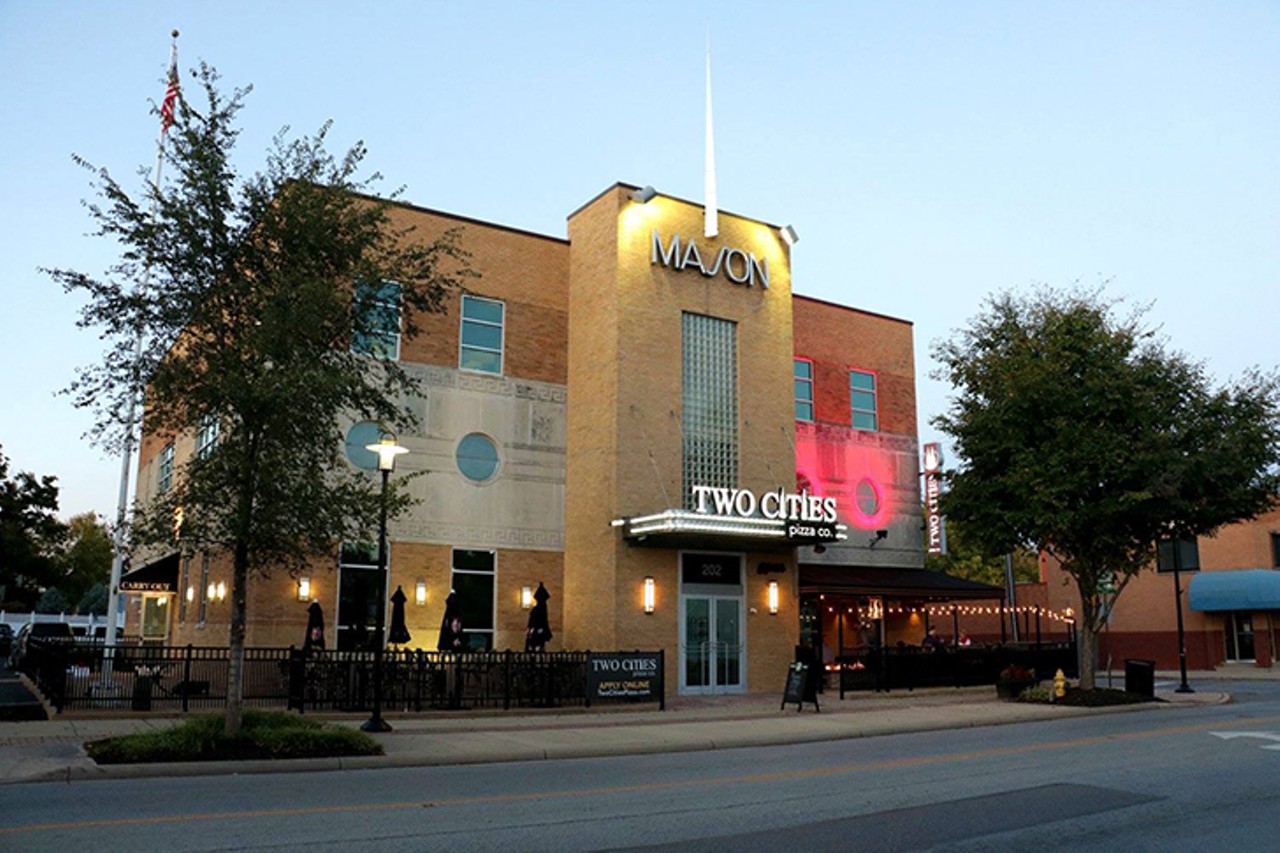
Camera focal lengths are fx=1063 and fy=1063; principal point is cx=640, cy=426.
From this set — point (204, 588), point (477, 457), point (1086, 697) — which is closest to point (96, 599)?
point (204, 588)

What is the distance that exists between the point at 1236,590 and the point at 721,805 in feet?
138

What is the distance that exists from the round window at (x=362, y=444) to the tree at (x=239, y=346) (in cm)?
945

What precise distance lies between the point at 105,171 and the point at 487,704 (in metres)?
12.8

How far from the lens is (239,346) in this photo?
54.5 ft

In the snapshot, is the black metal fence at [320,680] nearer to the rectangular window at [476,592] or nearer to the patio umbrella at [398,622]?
the patio umbrella at [398,622]

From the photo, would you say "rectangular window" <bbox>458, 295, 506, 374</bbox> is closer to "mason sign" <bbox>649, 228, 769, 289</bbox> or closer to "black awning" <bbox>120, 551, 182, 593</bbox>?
"mason sign" <bbox>649, 228, 769, 289</bbox>

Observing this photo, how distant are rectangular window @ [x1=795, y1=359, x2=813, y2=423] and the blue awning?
23653mm

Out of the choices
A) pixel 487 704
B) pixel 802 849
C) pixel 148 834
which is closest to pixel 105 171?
pixel 148 834

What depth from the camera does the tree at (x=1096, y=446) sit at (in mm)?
26500

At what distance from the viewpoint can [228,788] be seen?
42.0 ft

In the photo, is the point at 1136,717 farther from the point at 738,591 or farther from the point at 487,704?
the point at 487,704

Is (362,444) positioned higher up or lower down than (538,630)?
higher up

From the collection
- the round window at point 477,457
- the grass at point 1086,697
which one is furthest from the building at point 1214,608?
the round window at point 477,457

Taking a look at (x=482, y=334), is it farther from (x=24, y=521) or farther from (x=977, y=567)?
(x=977, y=567)
